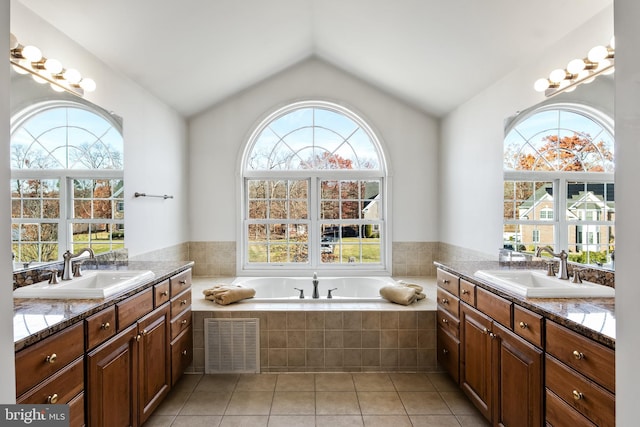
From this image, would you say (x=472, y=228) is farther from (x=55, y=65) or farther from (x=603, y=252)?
(x=55, y=65)

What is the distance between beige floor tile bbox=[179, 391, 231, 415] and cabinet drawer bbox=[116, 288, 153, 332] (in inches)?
28.4

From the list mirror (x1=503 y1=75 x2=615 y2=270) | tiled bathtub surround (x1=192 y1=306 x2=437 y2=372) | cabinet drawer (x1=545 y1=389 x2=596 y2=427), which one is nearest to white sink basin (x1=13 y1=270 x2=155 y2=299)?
tiled bathtub surround (x1=192 y1=306 x2=437 y2=372)

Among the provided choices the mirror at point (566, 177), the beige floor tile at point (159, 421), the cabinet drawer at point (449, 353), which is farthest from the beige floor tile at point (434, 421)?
the beige floor tile at point (159, 421)

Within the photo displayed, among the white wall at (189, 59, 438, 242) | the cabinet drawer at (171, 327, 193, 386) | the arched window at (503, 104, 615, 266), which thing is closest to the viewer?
the arched window at (503, 104, 615, 266)

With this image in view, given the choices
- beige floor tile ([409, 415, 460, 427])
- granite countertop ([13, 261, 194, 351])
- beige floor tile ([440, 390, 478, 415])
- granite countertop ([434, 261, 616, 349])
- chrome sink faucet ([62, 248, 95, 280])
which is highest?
chrome sink faucet ([62, 248, 95, 280])

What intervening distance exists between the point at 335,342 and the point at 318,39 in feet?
9.17

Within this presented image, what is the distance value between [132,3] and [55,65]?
56 centimetres

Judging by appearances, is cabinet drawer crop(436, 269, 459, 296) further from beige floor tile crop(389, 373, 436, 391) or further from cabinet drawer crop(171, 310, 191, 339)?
cabinet drawer crop(171, 310, 191, 339)

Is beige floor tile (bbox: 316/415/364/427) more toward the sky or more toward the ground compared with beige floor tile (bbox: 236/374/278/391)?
more toward the ground

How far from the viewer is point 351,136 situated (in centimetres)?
407

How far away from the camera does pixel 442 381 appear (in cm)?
256

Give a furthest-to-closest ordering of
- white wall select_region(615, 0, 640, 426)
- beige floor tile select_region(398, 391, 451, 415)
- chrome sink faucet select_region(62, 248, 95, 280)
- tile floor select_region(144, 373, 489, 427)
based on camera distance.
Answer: beige floor tile select_region(398, 391, 451, 415)
tile floor select_region(144, 373, 489, 427)
chrome sink faucet select_region(62, 248, 95, 280)
white wall select_region(615, 0, 640, 426)

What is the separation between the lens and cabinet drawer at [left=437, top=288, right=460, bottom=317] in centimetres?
237

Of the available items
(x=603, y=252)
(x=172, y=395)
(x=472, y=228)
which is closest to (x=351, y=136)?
(x=472, y=228)
